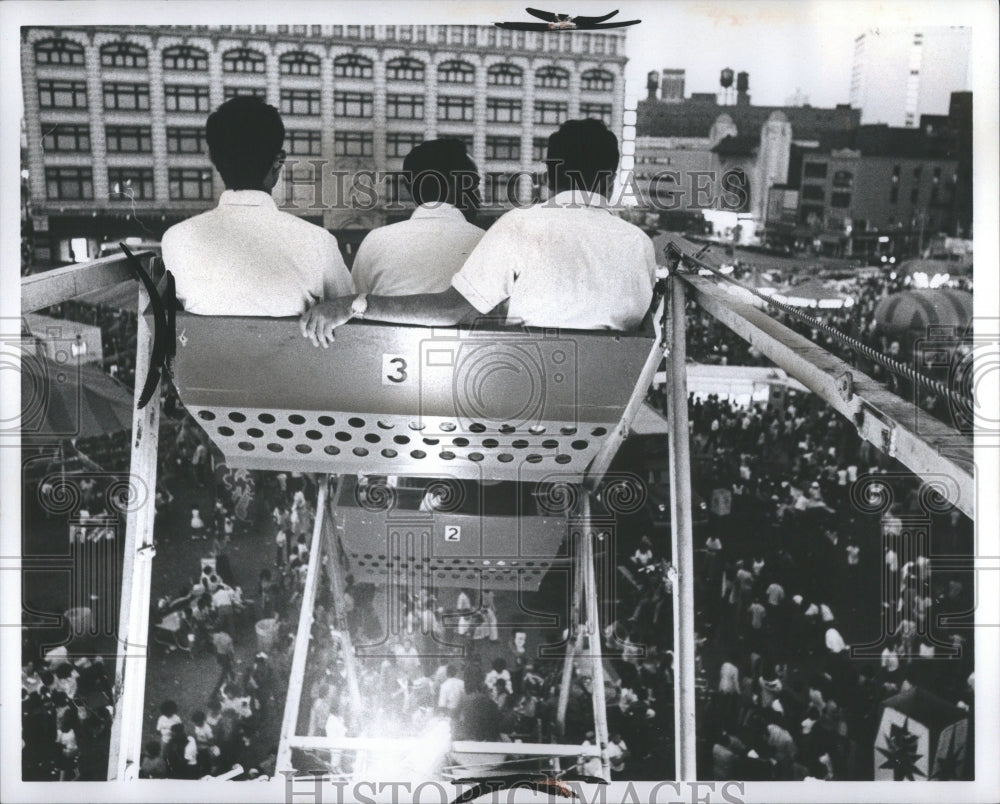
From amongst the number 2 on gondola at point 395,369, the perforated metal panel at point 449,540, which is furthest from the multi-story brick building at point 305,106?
the perforated metal panel at point 449,540

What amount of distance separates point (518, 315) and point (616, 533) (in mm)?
540

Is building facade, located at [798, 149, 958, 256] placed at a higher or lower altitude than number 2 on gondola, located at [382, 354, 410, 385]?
higher

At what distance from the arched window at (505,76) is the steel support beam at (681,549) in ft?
1.76

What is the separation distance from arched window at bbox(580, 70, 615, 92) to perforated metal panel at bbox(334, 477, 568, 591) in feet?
2.71

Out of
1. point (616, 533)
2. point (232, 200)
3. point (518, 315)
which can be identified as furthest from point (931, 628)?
point (232, 200)

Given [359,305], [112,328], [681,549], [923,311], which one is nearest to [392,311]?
[359,305]

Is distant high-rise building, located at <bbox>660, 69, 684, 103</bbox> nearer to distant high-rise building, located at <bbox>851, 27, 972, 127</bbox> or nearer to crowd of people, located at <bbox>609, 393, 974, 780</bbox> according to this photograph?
distant high-rise building, located at <bbox>851, 27, 972, 127</bbox>

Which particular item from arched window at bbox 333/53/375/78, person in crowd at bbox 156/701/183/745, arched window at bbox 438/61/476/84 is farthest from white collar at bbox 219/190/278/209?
person in crowd at bbox 156/701/183/745

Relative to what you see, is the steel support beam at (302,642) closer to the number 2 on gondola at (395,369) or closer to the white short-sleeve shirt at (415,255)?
the number 2 on gondola at (395,369)

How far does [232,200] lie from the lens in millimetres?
1603

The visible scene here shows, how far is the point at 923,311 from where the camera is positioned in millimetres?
1784

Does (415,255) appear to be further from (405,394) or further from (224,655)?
(224,655)

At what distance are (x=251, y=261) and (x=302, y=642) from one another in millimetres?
777

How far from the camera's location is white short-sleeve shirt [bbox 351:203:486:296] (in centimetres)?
158
